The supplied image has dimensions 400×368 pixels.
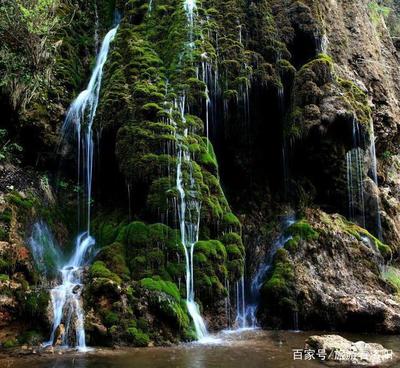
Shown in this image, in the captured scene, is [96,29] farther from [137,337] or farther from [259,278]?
[137,337]

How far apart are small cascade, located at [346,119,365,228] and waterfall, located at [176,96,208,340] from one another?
274 inches

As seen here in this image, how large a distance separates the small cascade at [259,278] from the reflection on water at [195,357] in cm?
233

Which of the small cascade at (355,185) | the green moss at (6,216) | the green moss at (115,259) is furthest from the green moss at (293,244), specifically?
the green moss at (6,216)

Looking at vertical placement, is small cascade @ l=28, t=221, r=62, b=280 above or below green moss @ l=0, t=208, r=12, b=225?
below

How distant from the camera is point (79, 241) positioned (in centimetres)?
1255

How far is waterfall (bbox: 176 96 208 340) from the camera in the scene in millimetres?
10805

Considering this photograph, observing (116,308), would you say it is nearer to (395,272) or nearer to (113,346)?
(113,346)

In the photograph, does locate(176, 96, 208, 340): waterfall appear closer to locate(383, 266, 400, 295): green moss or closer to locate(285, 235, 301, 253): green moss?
locate(285, 235, 301, 253): green moss

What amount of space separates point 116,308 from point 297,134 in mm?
8236

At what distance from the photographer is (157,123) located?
40.6ft

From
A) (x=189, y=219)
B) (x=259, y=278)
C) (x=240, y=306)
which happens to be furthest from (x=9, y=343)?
(x=259, y=278)

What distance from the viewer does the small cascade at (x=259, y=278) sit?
1276 cm

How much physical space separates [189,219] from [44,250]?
365cm

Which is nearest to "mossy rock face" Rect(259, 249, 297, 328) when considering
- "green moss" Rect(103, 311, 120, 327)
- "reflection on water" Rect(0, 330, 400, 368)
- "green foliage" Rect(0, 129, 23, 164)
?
"reflection on water" Rect(0, 330, 400, 368)
